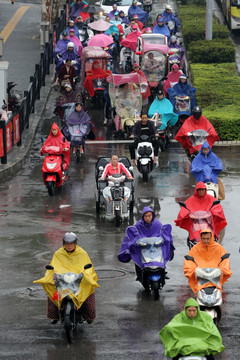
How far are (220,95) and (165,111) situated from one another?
3.52m

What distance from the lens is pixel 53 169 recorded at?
21422 mm

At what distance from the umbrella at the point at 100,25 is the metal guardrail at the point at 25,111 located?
4.25 feet

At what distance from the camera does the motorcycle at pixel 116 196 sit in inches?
753

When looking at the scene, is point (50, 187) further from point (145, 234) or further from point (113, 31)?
point (113, 31)

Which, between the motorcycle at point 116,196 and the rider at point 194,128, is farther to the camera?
the rider at point 194,128

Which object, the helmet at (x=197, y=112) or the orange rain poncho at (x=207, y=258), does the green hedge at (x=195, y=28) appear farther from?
the orange rain poncho at (x=207, y=258)

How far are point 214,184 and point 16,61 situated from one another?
1903 cm

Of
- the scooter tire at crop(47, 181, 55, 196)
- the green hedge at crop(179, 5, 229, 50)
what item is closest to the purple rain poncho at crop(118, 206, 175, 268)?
the scooter tire at crop(47, 181, 55, 196)

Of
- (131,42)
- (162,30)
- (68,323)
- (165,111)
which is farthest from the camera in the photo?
(162,30)

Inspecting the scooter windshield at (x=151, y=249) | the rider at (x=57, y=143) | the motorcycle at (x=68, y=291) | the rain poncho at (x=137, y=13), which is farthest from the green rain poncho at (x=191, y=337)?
the rain poncho at (x=137, y=13)

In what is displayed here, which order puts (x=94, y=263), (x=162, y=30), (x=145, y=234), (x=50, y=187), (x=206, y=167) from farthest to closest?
(x=162, y=30) < (x=50, y=187) < (x=206, y=167) < (x=94, y=263) < (x=145, y=234)

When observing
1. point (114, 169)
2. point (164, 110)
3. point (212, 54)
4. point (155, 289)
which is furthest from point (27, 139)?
point (155, 289)

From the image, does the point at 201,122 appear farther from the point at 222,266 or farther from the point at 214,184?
the point at 222,266

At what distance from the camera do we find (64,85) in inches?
1136
